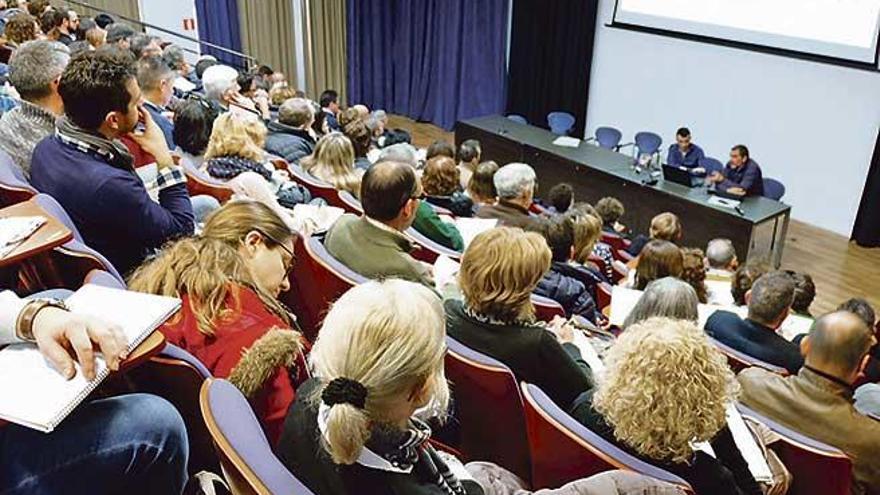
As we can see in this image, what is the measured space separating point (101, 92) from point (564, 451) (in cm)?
161

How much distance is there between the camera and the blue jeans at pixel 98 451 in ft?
3.31

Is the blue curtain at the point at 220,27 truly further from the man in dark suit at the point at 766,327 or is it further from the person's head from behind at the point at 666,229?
the man in dark suit at the point at 766,327

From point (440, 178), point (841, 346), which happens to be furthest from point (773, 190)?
point (841, 346)

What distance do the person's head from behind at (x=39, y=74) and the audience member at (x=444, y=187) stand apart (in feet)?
7.70

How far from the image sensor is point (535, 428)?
178cm

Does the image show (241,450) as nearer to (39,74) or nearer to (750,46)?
(39,74)

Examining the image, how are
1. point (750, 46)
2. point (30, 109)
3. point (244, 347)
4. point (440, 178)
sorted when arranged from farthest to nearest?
point (750, 46) < point (440, 178) < point (30, 109) < point (244, 347)

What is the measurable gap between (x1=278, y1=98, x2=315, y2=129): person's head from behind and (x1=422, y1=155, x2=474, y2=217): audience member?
88cm

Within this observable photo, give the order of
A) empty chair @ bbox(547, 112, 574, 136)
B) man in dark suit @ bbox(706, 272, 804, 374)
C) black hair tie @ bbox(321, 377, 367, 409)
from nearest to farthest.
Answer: black hair tie @ bbox(321, 377, 367, 409), man in dark suit @ bbox(706, 272, 804, 374), empty chair @ bbox(547, 112, 574, 136)

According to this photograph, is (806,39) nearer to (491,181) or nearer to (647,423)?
(491,181)

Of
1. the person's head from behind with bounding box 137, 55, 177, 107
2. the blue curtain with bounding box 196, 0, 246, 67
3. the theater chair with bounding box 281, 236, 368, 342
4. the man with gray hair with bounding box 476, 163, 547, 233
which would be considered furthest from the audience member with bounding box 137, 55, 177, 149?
the blue curtain with bounding box 196, 0, 246, 67

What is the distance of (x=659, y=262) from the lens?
12.0ft

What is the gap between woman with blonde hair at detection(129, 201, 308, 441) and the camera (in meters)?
1.50

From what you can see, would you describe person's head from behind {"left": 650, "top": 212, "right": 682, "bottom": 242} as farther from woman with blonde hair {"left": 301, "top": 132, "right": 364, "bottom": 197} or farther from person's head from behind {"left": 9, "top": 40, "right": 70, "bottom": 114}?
person's head from behind {"left": 9, "top": 40, "right": 70, "bottom": 114}
